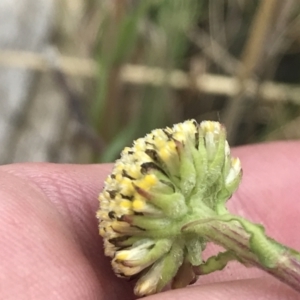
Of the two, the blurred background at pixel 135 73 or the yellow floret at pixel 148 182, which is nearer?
the yellow floret at pixel 148 182

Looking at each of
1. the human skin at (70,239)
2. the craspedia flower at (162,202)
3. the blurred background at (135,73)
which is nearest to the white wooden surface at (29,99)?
the blurred background at (135,73)

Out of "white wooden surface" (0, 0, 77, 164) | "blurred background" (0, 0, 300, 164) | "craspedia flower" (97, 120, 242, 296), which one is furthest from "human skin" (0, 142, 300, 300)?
"white wooden surface" (0, 0, 77, 164)

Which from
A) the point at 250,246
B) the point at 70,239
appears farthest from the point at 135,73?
the point at 250,246

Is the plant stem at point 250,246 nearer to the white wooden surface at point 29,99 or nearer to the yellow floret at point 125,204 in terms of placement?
the yellow floret at point 125,204

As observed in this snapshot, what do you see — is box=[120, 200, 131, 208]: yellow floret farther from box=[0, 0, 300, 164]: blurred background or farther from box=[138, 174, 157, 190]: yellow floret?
box=[0, 0, 300, 164]: blurred background

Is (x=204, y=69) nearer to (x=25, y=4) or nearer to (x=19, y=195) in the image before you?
(x=25, y=4)

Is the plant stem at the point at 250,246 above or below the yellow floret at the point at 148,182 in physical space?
below
